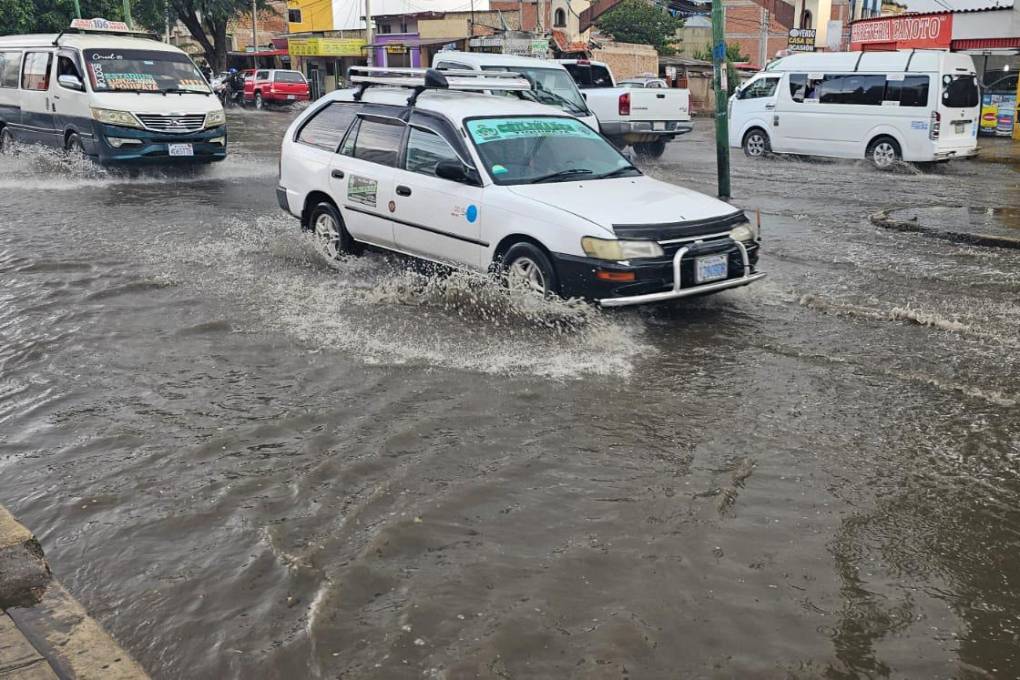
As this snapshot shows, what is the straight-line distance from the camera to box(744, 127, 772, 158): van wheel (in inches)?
775

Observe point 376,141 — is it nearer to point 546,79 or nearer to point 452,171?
point 452,171

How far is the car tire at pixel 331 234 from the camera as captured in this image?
878cm

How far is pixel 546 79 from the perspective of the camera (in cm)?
1633

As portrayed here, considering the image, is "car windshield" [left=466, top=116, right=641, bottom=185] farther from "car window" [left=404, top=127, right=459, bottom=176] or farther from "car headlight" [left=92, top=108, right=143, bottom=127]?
"car headlight" [left=92, top=108, right=143, bottom=127]

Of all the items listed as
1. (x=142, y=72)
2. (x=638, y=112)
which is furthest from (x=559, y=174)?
(x=638, y=112)

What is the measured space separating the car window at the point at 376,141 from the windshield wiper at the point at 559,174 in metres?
1.37

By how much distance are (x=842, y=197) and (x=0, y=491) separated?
12.3 m

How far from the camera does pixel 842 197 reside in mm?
14141

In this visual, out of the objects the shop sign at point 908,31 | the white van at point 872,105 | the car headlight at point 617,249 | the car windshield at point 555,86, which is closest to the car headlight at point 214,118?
the car windshield at point 555,86

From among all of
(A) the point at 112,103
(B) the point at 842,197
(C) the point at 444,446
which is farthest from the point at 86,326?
(B) the point at 842,197

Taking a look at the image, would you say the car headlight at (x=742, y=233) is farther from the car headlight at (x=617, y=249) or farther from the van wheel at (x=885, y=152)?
the van wheel at (x=885, y=152)

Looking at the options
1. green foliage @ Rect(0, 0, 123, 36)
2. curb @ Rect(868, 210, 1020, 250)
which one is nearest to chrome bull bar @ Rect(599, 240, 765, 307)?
curb @ Rect(868, 210, 1020, 250)

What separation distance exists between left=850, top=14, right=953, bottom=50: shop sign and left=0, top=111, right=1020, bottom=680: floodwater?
58.0 ft

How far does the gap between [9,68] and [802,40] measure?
26.1 meters
